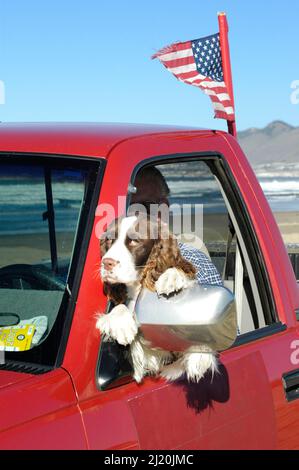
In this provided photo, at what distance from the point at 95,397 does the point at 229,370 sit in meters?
0.59

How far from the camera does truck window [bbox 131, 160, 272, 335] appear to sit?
2.89m

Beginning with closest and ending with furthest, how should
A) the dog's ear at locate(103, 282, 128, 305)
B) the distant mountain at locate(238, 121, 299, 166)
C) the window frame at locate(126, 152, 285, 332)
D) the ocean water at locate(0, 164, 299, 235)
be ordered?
the dog's ear at locate(103, 282, 128, 305)
the ocean water at locate(0, 164, 299, 235)
the window frame at locate(126, 152, 285, 332)
the distant mountain at locate(238, 121, 299, 166)

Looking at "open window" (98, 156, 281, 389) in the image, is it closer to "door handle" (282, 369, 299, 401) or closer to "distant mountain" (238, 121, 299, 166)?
"door handle" (282, 369, 299, 401)

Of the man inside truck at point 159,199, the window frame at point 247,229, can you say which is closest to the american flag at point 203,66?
the window frame at point 247,229

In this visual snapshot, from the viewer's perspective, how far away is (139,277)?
7.36 ft

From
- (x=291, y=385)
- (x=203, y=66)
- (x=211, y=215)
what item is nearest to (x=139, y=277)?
(x=291, y=385)

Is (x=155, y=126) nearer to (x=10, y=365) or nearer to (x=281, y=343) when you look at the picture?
(x=281, y=343)

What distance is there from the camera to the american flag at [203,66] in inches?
145

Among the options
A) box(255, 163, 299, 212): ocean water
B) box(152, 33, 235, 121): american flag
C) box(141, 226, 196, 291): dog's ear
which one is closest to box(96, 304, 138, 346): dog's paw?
box(141, 226, 196, 291): dog's ear

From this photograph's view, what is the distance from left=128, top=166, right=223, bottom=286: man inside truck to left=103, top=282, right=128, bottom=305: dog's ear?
41cm

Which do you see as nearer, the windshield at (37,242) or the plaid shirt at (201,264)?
Answer: the windshield at (37,242)

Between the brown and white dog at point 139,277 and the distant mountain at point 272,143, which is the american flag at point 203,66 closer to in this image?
the brown and white dog at point 139,277

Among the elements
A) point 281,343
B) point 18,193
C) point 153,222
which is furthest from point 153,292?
point 281,343

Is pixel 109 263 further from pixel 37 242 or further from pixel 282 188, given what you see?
pixel 282 188
